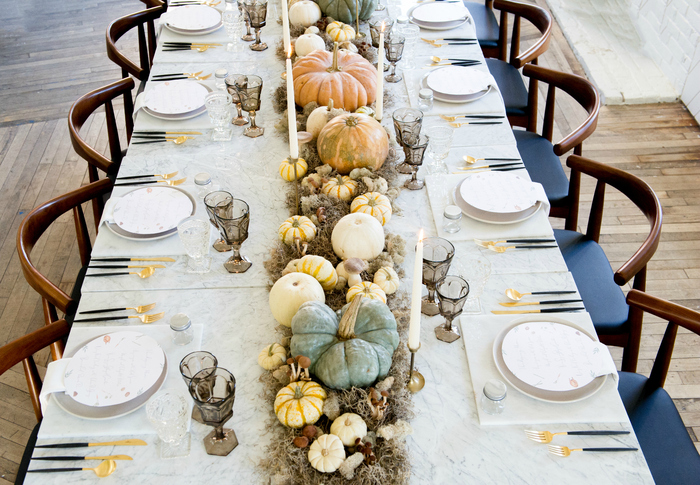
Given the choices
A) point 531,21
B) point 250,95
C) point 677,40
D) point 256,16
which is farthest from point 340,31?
point 677,40

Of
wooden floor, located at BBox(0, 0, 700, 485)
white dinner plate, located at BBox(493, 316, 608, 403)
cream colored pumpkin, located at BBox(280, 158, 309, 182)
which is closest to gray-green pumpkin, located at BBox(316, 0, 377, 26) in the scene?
cream colored pumpkin, located at BBox(280, 158, 309, 182)

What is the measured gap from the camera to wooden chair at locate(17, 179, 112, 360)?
179cm

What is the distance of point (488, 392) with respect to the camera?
1.41m

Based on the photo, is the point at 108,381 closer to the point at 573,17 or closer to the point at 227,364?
the point at 227,364

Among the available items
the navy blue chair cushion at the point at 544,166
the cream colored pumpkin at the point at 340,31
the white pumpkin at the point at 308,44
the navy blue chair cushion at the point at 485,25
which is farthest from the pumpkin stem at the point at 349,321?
the navy blue chair cushion at the point at 485,25

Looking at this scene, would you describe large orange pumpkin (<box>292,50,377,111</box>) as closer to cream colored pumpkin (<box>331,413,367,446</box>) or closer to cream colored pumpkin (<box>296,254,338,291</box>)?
cream colored pumpkin (<box>296,254,338,291</box>)

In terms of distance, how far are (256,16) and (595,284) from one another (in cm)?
181

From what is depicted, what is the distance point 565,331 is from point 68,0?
5.27 metres

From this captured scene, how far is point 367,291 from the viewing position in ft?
5.33

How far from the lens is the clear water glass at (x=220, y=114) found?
2.30m

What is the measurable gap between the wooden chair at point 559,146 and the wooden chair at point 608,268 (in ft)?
0.52

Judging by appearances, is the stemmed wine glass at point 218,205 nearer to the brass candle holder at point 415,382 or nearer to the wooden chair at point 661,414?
the brass candle holder at point 415,382

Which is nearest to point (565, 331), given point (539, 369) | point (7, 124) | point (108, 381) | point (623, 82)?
point (539, 369)

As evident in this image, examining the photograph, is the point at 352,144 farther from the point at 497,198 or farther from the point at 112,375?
the point at 112,375
